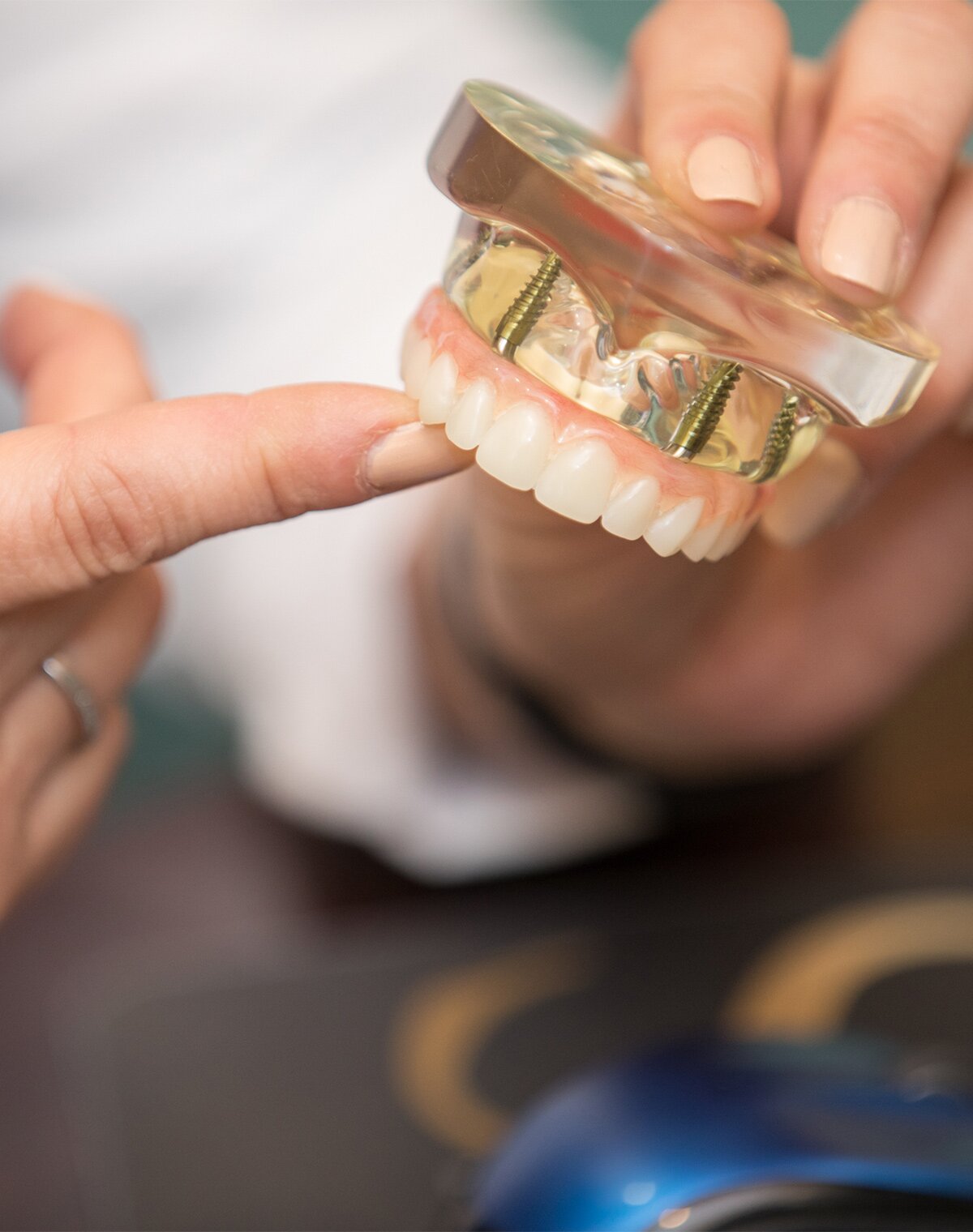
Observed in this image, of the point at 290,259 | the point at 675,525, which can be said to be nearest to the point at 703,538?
the point at 675,525

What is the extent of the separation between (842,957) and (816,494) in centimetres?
24

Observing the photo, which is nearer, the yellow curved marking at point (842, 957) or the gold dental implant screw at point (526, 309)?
the gold dental implant screw at point (526, 309)

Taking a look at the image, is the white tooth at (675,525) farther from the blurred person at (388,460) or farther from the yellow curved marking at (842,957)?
the yellow curved marking at (842,957)

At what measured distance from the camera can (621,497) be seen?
0.32 metres

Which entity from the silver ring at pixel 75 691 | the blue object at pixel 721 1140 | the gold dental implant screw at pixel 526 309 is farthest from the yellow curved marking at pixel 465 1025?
the gold dental implant screw at pixel 526 309

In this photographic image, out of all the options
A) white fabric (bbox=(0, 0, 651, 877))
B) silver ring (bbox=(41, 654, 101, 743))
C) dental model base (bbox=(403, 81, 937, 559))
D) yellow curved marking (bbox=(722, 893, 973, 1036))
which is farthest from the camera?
white fabric (bbox=(0, 0, 651, 877))

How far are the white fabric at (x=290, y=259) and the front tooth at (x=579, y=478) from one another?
1.39 ft

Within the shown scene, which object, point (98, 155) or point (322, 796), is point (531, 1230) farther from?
point (98, 155)

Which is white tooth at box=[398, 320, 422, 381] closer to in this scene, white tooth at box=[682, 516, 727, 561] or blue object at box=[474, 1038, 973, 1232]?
white tooth at box=[682, 516, 727, 561]

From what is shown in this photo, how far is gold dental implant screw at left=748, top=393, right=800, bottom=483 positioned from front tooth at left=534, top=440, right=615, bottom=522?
0.05 metres

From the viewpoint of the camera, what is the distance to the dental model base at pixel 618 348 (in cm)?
28

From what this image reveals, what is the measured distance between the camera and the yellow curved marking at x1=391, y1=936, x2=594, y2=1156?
19.1 inches

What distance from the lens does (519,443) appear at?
1.01ft

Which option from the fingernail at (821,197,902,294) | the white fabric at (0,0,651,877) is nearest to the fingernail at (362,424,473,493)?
the fingernail at (821,197,902,294)
